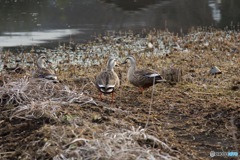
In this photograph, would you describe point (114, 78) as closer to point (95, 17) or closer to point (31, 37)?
point (31, 37)

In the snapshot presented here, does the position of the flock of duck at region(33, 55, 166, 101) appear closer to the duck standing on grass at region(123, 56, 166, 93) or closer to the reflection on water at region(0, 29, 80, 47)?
the duck standing on grass at region(123, 56, 166, 93)

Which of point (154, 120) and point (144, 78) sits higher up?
point (144, 78)

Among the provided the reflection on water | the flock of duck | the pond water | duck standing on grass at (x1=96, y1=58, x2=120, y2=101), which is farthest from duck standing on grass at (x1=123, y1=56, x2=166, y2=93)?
the reflection on water

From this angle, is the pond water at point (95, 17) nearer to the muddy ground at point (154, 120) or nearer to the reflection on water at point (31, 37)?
the reflection on water at point (31, 37)

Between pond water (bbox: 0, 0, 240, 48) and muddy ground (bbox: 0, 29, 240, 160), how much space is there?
361 inches

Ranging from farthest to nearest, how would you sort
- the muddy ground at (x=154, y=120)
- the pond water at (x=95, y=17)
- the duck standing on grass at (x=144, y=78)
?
1. the pond water at (x=95, y=17)
2. the duck standing on grass at (x=144, y=78)
3. the muddy ground at (x=154, y=120)

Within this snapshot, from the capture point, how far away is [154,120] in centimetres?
744

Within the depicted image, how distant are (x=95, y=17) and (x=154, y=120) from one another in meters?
18.8

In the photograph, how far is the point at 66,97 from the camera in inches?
293

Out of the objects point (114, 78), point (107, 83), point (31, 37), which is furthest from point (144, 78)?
point (31, 37)

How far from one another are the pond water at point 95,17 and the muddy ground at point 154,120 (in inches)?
361

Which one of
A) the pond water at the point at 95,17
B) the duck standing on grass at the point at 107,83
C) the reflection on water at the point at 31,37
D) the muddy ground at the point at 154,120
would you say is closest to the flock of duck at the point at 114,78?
the duck standing on grass at the point at 107,83

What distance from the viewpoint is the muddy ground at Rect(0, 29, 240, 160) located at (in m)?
5.66

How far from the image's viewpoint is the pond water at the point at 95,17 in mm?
20578
